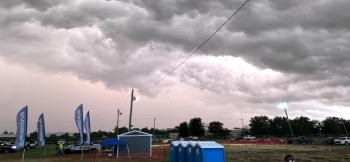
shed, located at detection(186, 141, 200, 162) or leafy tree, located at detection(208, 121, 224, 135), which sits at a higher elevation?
leafy tree, located at detection(208, 121, 224, 135)

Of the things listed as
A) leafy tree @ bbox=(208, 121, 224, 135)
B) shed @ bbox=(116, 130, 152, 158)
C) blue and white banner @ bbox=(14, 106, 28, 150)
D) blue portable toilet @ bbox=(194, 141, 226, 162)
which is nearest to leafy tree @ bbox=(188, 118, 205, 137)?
leafy tree @ bbox=(208, 121, 224, 135)

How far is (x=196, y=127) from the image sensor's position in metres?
144

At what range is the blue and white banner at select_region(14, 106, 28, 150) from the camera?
22359mm

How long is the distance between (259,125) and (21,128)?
5933 inches

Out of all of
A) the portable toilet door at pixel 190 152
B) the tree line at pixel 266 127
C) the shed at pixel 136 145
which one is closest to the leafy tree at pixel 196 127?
the tree line at pixel 266 127

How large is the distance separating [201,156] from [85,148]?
2789 centimetres

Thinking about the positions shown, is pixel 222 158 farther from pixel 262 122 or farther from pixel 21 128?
pixel 262 122

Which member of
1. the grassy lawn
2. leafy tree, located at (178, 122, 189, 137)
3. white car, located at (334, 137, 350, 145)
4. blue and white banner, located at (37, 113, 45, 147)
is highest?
leafy tree, located at (178, 122, 189, 137)

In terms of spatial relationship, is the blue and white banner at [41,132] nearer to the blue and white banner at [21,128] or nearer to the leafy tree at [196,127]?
the blue and white banner at [21,128]

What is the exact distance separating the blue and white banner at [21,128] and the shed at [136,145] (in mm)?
9806

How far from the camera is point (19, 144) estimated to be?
2230cm

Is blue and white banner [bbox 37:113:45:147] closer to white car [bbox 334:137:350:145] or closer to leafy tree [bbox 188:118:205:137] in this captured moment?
white car [bbox 334:137:350:145]

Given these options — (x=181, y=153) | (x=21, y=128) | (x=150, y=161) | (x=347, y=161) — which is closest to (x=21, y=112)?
(x=21, y=128)

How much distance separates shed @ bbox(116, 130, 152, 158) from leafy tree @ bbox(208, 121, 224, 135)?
13188 centimetres
